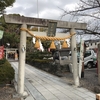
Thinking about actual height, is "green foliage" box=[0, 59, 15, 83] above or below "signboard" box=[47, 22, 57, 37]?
below

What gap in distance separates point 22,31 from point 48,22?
1141 millimetres

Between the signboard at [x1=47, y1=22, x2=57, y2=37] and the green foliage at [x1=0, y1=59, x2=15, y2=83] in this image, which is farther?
the green foliage at [x1=0, y1=59, x2=15, y2=83]

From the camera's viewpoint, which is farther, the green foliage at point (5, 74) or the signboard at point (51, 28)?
the green foliage at point (5, 74)

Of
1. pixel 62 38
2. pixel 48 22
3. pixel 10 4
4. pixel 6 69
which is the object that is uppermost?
pixel 10 4

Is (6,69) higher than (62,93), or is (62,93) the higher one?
(6,69)

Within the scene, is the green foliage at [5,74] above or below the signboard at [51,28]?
below

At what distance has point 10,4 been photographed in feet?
28.3

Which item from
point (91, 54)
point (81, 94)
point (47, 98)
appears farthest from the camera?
point (91, 54)

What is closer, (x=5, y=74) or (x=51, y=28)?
(x=51, y=28)

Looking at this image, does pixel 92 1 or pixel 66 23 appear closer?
pixel 66 23

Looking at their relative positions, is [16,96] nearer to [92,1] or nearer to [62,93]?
[62,93]

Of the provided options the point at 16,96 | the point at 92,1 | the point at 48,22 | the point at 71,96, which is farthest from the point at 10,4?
the point at 71,96

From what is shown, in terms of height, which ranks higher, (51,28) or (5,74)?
(51,28)

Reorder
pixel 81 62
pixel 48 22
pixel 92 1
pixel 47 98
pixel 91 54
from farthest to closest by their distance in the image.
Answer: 1. pixel 91 54
2. pixel 92 1
3. pixel 81 62
4. pixel 48 22
5. pixel 47 98
